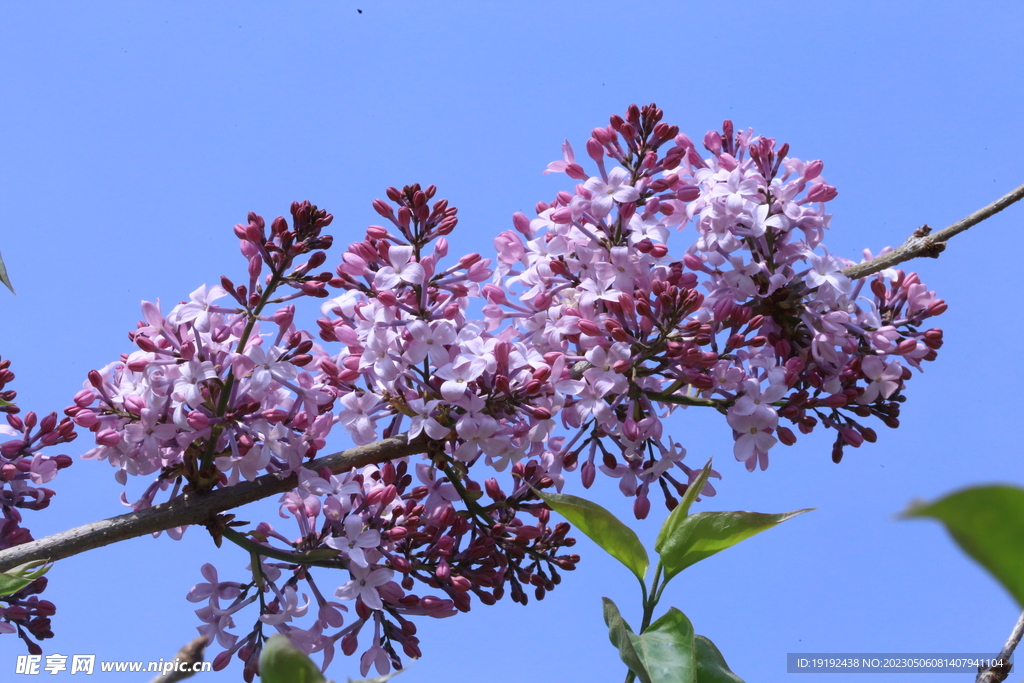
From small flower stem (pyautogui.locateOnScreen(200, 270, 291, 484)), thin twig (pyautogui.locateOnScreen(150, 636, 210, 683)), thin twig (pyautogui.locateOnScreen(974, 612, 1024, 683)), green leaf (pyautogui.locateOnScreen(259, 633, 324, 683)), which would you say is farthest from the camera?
small flower stem (pyautogui.locateOnScreen(200, 270, 291, 484))

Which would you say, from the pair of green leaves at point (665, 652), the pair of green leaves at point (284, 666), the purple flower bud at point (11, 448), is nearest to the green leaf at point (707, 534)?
the pair of green leaves at point (665, 652)

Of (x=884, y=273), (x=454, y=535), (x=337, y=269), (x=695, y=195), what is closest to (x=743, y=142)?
(x=695, y=195)

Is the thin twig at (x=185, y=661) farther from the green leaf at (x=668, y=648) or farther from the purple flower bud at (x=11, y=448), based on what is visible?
the purple flower bud at (x=11, y=448)

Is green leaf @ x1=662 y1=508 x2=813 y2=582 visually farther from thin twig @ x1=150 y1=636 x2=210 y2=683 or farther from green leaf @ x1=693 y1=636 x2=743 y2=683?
thin twig @ x1=150 y1=636 x2=210 y2=683

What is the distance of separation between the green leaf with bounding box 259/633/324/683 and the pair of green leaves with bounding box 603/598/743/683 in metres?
0.48

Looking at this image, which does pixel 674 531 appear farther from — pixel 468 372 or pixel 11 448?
pixel 11 448

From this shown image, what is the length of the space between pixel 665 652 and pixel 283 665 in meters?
0.58

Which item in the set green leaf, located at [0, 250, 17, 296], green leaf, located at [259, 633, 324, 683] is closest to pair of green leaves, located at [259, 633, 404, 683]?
green leaf, located at [259, 633, 324, 683]

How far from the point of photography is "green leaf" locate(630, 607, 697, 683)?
1206mm

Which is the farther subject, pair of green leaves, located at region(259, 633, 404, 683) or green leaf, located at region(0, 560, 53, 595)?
green leaf, located at region(0, 560, 53, 595)

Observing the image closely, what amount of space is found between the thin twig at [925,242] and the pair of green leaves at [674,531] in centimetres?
76

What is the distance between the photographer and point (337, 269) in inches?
74.9

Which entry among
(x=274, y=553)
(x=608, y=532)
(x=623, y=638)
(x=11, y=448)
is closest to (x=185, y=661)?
(x=623, y=638)

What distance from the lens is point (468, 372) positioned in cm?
175
